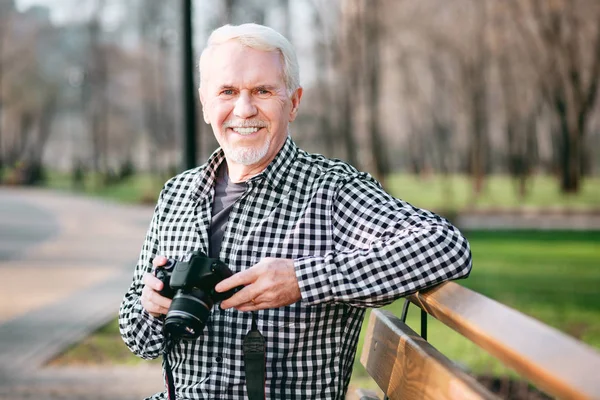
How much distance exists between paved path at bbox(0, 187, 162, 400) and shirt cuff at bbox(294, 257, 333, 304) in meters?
3.45

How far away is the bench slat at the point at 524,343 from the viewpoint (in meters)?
1.22

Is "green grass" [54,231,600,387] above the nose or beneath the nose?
beneath

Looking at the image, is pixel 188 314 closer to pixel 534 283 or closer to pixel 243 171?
pixel 243 171

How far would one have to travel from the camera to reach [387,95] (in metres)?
35.2

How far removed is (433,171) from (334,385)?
38.0m

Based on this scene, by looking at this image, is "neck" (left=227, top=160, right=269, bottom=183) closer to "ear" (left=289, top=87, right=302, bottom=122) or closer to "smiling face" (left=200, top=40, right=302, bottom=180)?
"smiling face" (left=200, top=40, right=302, bottom=180)

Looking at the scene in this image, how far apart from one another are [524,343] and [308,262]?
808mm

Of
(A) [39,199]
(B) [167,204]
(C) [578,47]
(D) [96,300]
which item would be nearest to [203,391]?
(B) [167,204]

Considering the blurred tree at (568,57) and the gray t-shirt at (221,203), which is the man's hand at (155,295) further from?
the blurred tree at (568,57)

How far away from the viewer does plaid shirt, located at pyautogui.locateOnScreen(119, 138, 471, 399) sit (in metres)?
2.17

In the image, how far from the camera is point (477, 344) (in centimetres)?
173

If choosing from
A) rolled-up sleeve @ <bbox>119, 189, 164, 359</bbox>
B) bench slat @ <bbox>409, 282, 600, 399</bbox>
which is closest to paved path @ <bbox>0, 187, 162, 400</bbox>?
rolled-up sleeve @ <bbox>119, 189, 164, 359</bbox>

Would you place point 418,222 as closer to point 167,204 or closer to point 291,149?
point 291,149

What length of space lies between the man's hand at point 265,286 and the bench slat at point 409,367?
1.02 feet
